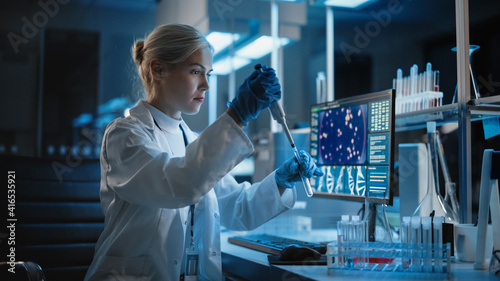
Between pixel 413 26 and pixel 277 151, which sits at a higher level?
pixel 413 26

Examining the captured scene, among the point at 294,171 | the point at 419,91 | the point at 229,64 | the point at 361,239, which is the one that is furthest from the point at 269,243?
the point at 229,64

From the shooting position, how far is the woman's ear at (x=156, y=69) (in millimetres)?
1414

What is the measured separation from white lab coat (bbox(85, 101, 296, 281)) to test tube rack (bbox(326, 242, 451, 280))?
1.13 feet

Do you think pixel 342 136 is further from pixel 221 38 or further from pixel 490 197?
pixel 221 38

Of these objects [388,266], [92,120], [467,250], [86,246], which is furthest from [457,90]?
[92,120]

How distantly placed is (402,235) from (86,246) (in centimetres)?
114

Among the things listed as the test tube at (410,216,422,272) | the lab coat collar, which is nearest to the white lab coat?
the lab coat collar

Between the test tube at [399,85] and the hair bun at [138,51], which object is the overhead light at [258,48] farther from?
the hair bun at [138,51]

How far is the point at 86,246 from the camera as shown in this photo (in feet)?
5.60

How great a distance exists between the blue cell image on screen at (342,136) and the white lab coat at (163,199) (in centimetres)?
22

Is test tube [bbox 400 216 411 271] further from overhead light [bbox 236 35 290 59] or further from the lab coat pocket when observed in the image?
overhead light [bbox 236 35 290 59]

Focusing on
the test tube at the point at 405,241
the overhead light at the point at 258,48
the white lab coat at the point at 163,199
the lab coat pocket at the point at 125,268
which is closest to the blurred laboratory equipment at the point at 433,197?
the test tube at the point at 405,241

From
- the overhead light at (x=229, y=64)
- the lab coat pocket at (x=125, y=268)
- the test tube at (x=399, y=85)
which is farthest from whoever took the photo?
the overhead light at (x=229, y=64)

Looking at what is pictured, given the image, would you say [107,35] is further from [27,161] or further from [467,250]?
[467,250]
